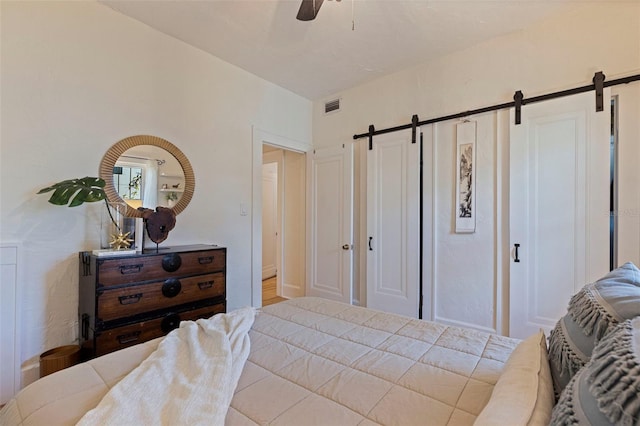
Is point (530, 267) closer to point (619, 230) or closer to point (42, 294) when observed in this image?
point (619, 230)

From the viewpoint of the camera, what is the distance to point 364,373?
106 cm

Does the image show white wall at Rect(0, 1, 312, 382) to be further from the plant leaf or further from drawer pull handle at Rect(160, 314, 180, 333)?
drawer pull handle at Rect(160, 314, 180, 333)

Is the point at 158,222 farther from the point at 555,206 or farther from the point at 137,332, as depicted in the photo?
the point at 555,206

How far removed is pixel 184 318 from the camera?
228 cm

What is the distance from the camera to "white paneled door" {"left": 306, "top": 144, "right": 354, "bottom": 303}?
3.60 metres

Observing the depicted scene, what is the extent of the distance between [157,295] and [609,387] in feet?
7.90

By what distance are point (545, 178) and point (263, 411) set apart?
9.09 feet

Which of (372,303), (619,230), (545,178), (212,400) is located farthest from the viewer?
(372,303)

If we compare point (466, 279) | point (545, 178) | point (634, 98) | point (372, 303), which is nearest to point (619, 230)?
point (545, 178)

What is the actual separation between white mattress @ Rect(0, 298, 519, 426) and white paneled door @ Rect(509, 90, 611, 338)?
151cm

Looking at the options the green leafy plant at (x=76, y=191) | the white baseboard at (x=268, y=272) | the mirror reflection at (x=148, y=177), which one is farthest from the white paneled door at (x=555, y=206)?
the white baseboard at (x=268, y=272)

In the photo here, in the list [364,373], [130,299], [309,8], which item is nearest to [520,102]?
[309,8]

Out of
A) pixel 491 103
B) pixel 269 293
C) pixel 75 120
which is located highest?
pixel 491 103

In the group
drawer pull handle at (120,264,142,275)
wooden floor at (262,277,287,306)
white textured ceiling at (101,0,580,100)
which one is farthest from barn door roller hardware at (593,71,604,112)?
wooden floor at (262,277,287,306)
